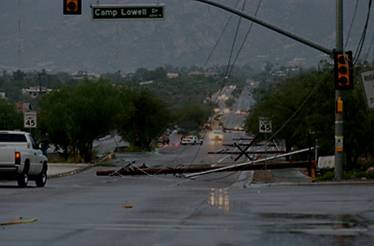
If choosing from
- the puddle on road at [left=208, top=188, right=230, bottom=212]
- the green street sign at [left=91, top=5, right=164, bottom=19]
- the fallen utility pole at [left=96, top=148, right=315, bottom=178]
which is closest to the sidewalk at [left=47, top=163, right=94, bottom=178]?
the fallen utility pole at [left=96, top=148, right=315, bottom=178]

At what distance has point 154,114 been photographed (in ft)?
307

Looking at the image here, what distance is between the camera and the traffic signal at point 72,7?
31250 millimetres

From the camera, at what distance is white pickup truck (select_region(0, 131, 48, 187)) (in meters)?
31.2

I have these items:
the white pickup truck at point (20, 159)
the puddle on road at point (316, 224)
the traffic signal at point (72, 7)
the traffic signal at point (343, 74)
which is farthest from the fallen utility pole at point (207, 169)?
the puddle on road at point (316, 224)

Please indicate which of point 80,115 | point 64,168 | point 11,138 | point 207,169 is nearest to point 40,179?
point 11,138

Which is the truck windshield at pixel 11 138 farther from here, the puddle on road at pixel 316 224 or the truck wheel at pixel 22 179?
the puddle on road at pixel 316 224

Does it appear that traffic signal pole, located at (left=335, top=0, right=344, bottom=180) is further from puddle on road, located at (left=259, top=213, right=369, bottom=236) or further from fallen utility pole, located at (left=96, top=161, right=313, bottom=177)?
puddle on road, located at (left=259, top=213, right=369, bottom=236)

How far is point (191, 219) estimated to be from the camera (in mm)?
18000

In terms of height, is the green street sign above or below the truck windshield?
above

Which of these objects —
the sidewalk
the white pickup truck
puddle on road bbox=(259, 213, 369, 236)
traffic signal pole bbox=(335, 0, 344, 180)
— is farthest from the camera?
the sidewalk

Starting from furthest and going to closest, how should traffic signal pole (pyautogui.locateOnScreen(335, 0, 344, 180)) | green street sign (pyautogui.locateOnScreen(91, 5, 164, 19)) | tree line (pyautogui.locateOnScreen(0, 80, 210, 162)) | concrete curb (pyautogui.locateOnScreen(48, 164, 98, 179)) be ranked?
tree line (pyautogui.locateOnScreen(0, 80, 210, 162))
concrete curb (pyautogui.locateOnScreen(48, 164, 98, 179))
traffic signal pole (pyautogui.locateOnScreen(335, 0, 344, 180))
green street sign (pyautogui.locateOnScreen(91, 5, 164, 19))

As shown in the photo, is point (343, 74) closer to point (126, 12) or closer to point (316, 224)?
point (126, 12)

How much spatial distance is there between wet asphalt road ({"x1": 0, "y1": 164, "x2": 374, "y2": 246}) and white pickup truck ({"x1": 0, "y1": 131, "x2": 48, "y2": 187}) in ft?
17.7

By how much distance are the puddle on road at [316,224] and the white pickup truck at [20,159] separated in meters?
14.1
